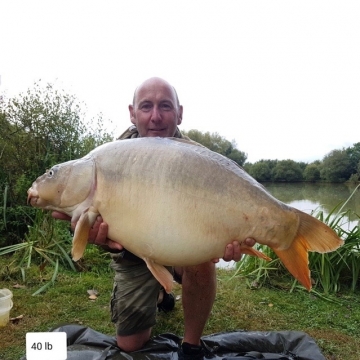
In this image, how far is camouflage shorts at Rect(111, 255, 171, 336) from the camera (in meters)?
1.83

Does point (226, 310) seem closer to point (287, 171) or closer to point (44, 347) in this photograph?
point (44, 347)

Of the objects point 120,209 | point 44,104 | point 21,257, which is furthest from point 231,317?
point 44,104

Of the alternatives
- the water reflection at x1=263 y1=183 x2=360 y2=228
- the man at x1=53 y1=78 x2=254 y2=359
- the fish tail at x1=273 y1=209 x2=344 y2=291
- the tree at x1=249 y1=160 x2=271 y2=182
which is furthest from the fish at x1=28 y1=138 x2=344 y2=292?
the tree at x1=249 y1=160 x2=271 y2=182

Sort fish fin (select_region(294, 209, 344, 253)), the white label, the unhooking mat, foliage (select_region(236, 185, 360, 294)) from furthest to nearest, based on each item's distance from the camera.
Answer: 1. foliage (select_region(236, 185, 360, 294))
2. the unhooking mat
3. the white label
4. fish fin (select_region(294, 209, 344, 253))

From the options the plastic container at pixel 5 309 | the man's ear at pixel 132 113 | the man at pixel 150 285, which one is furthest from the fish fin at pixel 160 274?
the plastic container at pixel 5 309

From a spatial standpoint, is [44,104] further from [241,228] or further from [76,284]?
[241,228]

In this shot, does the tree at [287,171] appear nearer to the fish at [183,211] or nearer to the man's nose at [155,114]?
the man's nose at [155,114]

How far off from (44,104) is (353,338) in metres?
3.83

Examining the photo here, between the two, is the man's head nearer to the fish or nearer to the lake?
the fish

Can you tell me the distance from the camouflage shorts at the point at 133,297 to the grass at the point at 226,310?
285 millimetres

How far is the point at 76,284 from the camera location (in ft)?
8.98

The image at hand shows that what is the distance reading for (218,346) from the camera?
5.93ft

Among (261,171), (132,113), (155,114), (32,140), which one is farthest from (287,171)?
(155,114)

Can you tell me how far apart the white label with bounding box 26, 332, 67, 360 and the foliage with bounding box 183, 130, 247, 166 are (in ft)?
30.9
